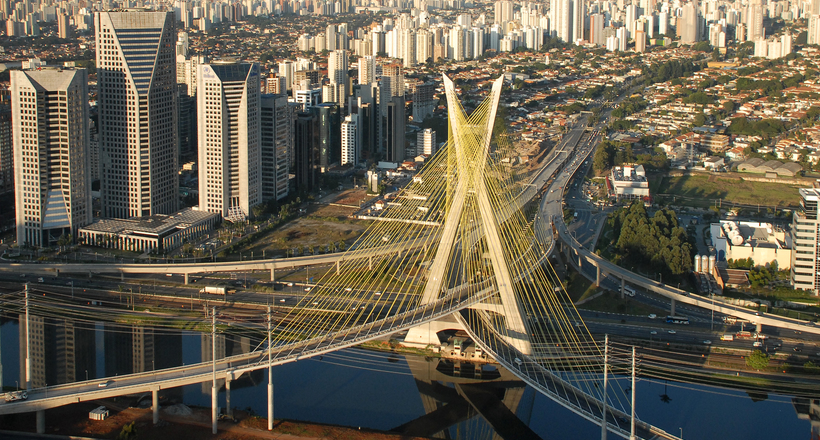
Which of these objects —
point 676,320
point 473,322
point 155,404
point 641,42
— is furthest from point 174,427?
point 641,42

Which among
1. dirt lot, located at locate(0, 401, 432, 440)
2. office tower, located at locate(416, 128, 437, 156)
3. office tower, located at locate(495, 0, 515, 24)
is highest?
office tower, located at locate(495, 0, 515, 24)

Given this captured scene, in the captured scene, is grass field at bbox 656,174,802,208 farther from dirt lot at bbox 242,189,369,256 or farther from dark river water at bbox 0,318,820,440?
dark river water at bbox 0,318,820,440

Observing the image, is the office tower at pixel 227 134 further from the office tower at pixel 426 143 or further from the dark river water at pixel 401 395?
the office tower at pixel 426 143

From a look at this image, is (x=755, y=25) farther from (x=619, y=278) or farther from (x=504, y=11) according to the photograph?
(x=619, y=278)

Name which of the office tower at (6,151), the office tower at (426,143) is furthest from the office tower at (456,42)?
the office tower at (6,151)

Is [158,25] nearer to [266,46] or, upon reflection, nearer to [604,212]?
Answer: [604,212]

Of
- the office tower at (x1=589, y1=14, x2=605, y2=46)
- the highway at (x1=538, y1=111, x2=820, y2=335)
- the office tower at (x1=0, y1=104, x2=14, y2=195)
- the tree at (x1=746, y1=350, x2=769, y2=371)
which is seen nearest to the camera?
the tree at (x1=746, y1=350, x2=769, y2=371)

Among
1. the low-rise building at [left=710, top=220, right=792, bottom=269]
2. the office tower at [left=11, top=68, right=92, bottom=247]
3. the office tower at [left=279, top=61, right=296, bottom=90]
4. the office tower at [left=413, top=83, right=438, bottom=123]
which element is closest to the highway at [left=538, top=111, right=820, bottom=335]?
the low-rise building at [left=710, top=220, right=792, bottom=269]
